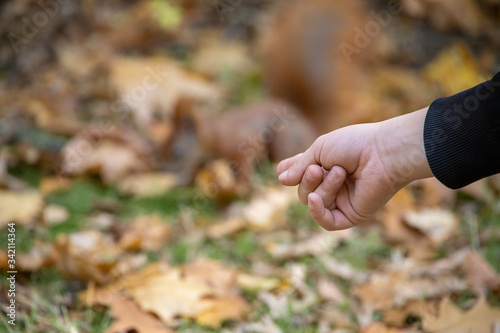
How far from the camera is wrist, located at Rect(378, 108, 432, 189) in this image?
3.06ft

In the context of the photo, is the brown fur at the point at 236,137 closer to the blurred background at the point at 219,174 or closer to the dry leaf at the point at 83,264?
the blurred background at the point at 219,174

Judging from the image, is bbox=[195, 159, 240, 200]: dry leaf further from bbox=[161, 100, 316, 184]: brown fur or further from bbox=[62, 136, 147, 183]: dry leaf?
bbox=[62, 136, 147, 183]: dry leaf

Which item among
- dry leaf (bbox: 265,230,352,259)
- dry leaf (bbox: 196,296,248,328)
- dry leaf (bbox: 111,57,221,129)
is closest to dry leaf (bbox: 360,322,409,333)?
dry leaf (bbox: 196,296,248,328)

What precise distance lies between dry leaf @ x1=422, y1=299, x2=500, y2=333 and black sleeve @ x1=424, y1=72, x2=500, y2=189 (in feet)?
1.09

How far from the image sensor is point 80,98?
2846 millimetres

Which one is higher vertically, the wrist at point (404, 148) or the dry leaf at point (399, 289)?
the wrist at point (404, 148)

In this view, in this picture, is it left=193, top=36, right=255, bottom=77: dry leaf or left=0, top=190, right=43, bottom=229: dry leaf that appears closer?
A: left=0, top=190, right=43, bottom=229: dry leaf

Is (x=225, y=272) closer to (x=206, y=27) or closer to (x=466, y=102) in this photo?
(x=466, y=102)

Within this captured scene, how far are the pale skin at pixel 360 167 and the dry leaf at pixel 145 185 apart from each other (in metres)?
1.12

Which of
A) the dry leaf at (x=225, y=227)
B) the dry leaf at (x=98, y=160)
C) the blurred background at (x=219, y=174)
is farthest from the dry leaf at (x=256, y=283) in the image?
the dry leaf at (x=98, y=160)

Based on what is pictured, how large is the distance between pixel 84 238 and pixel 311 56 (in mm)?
1368

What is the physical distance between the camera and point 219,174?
1.97 m

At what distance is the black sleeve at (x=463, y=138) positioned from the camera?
856 millimetres

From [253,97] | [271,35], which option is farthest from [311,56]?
[253,97]
